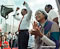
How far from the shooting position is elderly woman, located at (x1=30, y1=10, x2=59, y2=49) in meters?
2.86

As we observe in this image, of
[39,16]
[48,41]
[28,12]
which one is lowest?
[48,41]

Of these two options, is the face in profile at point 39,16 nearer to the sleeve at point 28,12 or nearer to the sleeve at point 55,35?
the sleeve at point 55,35

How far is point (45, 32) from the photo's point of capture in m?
3.08

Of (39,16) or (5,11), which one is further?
(5,11)

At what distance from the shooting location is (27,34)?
5.32 meters

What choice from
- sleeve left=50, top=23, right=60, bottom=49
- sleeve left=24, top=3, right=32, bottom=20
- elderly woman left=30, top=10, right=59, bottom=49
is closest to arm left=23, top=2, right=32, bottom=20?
sleeve left=24, top=3, right=32, bottom=20

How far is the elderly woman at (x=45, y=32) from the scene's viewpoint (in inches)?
113

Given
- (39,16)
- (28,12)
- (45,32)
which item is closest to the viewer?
(45,32)

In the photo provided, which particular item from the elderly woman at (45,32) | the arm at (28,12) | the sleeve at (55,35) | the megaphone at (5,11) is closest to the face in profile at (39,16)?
the elderly woman at (45,32)

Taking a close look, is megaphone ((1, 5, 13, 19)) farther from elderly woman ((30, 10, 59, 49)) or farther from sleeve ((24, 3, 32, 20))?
elderly woman ((30, 10, 59, 49))

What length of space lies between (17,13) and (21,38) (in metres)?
1.23

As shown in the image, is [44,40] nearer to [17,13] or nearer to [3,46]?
[17,13]

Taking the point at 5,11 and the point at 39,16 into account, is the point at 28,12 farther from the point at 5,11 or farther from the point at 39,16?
the point at 5,11

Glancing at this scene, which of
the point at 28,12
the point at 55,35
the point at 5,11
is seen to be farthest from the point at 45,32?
the point at 5,11
